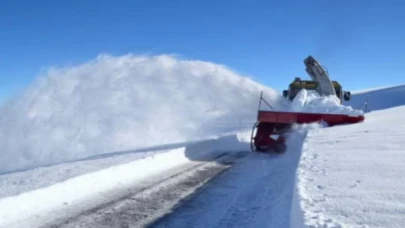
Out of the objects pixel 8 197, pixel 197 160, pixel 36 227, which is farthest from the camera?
pixel 197 160

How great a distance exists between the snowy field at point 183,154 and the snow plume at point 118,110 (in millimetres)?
40

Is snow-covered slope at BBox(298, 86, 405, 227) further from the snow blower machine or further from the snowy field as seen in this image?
the snow blower machine

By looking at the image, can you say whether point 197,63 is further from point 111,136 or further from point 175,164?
point 175,164

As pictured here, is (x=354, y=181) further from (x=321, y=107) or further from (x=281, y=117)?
(x=321, y=107)

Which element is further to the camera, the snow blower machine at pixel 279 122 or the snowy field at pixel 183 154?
the snow blower machine at pixel 279 122

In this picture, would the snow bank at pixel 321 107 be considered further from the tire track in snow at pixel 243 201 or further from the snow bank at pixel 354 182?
the tire track in snow at pixel 243 201

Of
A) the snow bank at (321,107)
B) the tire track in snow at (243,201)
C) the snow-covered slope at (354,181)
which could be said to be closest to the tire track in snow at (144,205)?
the tire track in snow at (243,201)

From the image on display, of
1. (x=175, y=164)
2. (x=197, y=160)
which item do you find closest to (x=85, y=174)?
(x=175, y=164)

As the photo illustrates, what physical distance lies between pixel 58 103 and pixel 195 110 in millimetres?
5748

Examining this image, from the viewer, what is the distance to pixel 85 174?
6777 mm

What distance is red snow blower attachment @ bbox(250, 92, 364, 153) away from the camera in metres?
11.6

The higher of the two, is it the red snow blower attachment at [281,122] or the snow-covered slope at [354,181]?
the red snow blower attachment at [281,122]

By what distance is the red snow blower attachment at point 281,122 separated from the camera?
11633 mm

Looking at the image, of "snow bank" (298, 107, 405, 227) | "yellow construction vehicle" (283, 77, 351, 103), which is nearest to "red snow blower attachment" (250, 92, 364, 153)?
"snow bank" (298, 107, 405, 227)
